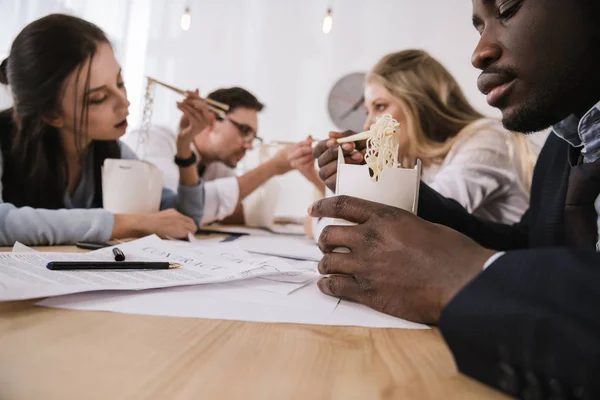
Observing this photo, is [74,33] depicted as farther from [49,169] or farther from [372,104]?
[372,104]

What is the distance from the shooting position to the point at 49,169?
133 centimetres

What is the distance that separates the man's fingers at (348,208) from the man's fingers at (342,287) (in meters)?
0.08

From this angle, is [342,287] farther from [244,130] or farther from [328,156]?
[244,130]

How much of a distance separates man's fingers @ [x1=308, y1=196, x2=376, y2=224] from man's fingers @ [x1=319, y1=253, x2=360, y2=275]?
50 mm

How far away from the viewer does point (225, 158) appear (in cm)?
255

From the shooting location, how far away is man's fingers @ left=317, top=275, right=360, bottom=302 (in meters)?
0.53

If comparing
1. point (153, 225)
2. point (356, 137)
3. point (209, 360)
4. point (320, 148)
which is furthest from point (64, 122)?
point (209, 360)

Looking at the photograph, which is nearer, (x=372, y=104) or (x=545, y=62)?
(x=545, y=62)

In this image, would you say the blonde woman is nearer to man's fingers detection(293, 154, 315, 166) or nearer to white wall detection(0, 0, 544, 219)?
man's fingers detection(293, 154, 315, 166)

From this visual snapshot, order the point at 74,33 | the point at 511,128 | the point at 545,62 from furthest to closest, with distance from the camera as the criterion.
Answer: the point at 74,33, the point at 511,128, the point at 545,62

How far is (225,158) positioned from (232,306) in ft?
6.96

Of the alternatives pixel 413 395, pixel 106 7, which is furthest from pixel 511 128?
pixel 106 7

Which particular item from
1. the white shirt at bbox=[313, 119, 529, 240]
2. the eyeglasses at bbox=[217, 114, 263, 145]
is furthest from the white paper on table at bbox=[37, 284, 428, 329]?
the eyeglasses at bbox=[217, 114, 263, 145]

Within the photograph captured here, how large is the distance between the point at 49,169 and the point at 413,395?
1371mm
